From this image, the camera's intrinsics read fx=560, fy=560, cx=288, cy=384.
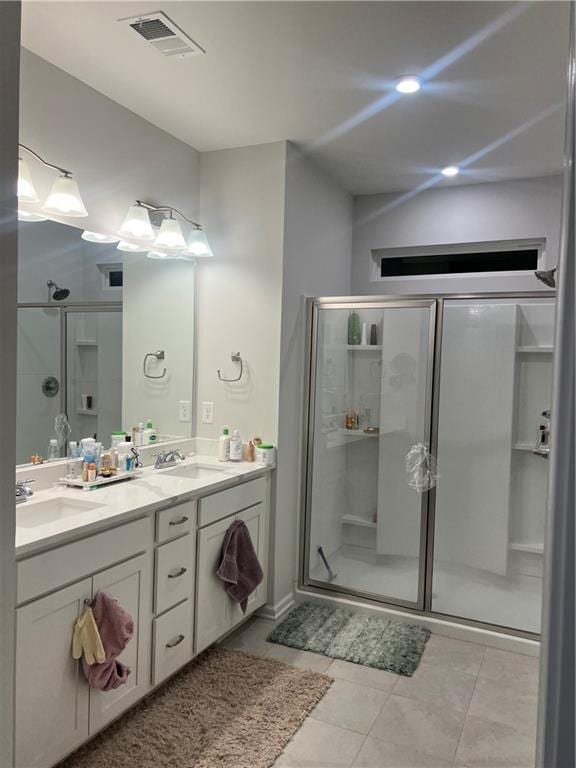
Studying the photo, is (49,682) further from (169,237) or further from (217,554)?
(169,237)

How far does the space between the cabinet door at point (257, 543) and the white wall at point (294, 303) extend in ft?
0.31

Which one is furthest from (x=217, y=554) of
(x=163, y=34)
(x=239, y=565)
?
(x=163, y=34)

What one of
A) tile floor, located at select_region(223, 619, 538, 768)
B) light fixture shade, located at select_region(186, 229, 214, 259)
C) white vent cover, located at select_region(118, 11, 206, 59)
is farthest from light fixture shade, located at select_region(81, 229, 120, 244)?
tile floor, located at select_region(223, 619, 538, 768)

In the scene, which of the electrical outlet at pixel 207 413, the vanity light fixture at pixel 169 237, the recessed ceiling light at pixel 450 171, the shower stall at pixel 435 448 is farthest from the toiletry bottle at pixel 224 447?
the recessed ceiling light at pixel 450 171

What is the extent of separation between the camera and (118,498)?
233 cm

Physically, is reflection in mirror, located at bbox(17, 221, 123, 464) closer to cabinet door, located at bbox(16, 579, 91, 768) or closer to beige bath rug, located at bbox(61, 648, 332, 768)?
cabinet door, located at bbox(16, 579, 91, 768)

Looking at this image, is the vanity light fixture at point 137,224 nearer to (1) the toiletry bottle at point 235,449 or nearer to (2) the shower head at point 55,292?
(2) the shower head at point 55,292

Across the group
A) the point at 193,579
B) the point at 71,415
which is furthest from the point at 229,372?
the point at 193,579

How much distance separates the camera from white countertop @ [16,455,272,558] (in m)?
1.83

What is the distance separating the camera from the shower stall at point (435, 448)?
325 cm

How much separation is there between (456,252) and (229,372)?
1.88m

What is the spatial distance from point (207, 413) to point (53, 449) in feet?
3.40

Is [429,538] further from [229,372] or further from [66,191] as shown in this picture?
[66,191]

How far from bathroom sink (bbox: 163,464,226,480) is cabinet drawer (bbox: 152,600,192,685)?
0.71m
